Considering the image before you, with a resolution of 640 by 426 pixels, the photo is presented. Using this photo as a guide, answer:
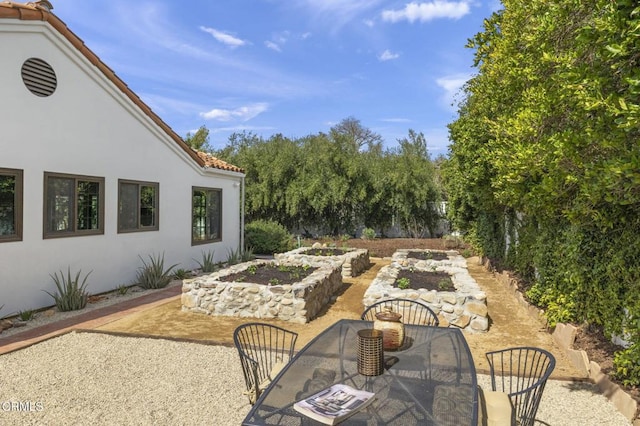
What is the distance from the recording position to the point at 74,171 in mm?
7441

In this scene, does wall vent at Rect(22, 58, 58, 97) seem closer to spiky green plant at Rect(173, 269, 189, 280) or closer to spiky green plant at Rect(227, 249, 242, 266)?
spiky green plant at Rect(173, 269, 189, 280)

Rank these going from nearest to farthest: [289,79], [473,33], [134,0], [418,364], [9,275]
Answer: [418,364]
[9,275]
[473,33]
[134,0]
[289,79]

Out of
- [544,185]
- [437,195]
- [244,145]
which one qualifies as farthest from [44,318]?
[437,195]

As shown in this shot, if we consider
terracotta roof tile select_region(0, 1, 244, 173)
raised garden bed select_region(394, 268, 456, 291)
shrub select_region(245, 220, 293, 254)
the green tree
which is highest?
the green tree

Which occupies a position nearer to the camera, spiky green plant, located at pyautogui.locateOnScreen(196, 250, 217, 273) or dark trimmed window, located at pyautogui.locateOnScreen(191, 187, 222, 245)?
spiky green plant, located at pyautogui.locateOnScreen(196, 250, 217, 273)

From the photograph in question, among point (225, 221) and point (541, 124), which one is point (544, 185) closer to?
point (541, 124)

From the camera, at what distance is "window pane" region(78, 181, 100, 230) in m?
7.75

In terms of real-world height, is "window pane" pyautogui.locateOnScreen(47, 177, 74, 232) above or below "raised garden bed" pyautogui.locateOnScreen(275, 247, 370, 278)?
above

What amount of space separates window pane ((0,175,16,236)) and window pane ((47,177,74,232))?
0.61 meters

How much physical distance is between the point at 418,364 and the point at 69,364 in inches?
161

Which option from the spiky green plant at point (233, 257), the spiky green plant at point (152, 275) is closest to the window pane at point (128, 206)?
the spiky green plant at point (152, 275)

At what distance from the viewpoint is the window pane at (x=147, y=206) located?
9.32 metres

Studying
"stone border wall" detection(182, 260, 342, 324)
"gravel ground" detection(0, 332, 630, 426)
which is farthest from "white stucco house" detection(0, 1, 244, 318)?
"stone border wall" detection(182, 260, 342, 324)

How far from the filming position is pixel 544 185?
454 centimetres
